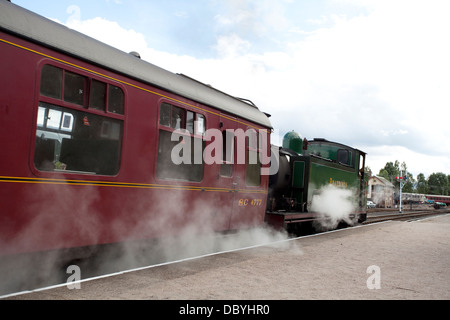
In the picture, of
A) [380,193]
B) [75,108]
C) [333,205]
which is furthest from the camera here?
[380,193]

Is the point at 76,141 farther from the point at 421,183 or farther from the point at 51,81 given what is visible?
the point at 421,183

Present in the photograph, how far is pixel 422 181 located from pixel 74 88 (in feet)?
552

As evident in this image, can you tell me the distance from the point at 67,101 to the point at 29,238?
1.64 m

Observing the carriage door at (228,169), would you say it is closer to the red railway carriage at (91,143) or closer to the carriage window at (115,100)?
the red railway carriage at (91,143)

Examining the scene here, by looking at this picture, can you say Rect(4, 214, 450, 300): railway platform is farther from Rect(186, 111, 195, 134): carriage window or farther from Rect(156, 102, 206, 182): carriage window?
Rect(186, 111, 195, 134): carriage window

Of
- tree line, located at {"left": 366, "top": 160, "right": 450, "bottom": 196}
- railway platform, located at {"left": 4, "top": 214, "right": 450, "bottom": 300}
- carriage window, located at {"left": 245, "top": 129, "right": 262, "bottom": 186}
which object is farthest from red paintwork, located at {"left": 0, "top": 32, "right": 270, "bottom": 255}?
tree line, located at {"left": 366, "top": 160, "right": 450, "bottom": 196}

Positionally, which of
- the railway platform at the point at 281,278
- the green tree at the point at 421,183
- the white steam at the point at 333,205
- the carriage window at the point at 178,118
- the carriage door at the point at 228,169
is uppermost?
the green tree at the point at 421,183

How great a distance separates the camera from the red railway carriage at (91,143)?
164 inches

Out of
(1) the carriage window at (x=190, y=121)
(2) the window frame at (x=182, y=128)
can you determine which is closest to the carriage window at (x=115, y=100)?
(2) the window frame at (x=182, y=128)

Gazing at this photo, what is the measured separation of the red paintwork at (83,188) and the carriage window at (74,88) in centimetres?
9

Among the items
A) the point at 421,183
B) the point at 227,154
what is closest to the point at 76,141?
the point at 227,154

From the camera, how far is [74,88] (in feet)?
15.5

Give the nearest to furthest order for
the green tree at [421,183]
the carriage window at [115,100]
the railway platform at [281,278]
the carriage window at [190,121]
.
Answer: the railway platform at [281,278] → the carriage window at [115,100] → the carriage window at [190,121] → the green tree at [421,183]
